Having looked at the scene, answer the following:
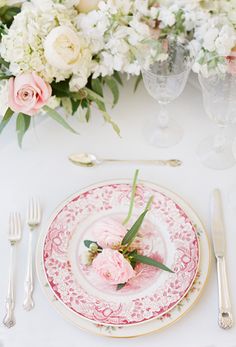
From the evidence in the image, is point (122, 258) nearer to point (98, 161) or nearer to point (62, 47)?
point (98, 161)

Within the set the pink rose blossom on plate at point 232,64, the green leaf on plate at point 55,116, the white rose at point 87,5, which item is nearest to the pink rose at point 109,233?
the green leaf on plate at point 55,116

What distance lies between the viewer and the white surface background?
86 centimetres

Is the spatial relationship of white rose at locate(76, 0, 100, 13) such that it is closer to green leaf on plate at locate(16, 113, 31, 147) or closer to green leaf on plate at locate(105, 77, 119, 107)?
green leaf on plate at locate(105, 77, 119, 107)

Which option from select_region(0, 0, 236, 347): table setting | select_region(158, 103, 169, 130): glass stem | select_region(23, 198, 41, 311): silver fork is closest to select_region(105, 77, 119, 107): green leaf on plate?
select_region(0, 0, 236, 347): table setting

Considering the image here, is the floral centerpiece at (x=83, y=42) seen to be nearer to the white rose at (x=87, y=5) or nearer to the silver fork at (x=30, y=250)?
the white rose at (x=87, y=5)

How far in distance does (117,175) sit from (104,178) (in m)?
0.03

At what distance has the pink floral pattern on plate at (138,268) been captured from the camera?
0.87 meters

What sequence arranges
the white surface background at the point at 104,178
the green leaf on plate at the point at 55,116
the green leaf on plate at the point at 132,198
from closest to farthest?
the white surface background at the point at 104,178 → the green leaf on plate at the point at 132,198 → the green leaf on plate at the point at 55,116

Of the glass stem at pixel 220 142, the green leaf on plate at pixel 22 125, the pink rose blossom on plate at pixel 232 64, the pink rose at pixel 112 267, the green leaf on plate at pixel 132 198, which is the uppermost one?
the pink rose blossom on plate at pixel 232 64

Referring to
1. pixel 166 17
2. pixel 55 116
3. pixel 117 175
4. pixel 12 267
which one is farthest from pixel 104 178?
pixel 166 17

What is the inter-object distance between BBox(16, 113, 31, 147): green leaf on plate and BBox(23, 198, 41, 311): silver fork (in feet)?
0.53

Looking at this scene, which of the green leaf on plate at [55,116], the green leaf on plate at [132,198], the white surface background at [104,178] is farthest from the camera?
the green leaf on plate at [55,116]

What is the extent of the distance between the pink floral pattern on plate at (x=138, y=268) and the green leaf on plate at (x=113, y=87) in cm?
27

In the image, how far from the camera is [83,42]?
3.63 feet
